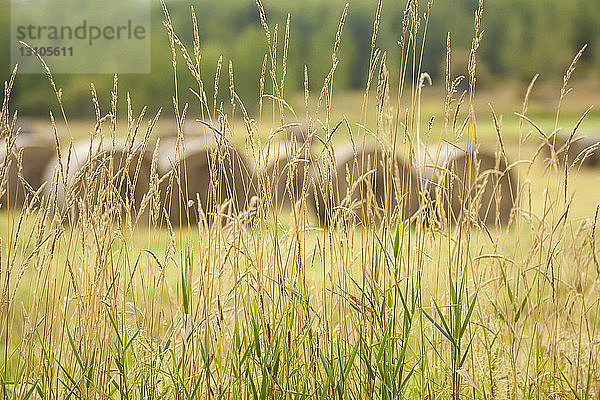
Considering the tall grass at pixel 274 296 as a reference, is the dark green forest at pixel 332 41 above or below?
above

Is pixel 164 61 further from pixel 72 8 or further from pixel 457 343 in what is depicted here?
pixel 457 343

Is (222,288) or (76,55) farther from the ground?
(76,55)

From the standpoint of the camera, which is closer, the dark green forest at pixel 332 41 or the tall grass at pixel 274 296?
the tall grass at pixel 274 296

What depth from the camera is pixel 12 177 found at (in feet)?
21.9

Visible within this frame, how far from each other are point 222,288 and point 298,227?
221 millimetres

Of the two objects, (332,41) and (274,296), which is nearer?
(274,296)

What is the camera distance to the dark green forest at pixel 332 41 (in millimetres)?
15188

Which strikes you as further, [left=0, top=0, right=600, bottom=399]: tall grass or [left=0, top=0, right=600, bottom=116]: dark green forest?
[left=0, top=0, right=600, bottom=116]: dark green forest

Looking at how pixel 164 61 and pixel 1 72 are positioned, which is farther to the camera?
pixel 164 61

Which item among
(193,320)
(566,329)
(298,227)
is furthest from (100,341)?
(566,329)

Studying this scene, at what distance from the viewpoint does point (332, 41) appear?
1548cm

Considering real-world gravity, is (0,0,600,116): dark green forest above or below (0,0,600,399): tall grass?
above

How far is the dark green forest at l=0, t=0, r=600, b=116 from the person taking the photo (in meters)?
15.2

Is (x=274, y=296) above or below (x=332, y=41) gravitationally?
below
